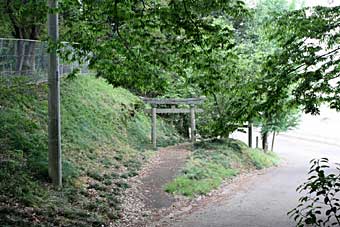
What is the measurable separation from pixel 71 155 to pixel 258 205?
559 centimetres

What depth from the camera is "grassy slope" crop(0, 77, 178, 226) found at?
8398mm

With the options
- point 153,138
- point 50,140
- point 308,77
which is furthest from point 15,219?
point 153,138

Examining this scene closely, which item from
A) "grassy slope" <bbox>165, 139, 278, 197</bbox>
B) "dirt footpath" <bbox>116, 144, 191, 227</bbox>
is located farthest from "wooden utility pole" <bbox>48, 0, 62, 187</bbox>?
"grassy slope" <bbox>165, 139, 278, 197</bbox>

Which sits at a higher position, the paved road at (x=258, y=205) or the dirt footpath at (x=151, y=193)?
the dirt footpath at (x=151, y=193)

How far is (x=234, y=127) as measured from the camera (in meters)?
7.75

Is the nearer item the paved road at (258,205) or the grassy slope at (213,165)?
the paved road at (258,205)

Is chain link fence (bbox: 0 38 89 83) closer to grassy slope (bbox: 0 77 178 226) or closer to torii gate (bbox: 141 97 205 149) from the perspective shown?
grassy slope (bbox: 0 77 178 226)

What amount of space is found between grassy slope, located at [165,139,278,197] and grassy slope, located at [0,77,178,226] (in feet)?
5.53

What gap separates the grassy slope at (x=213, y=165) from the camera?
13.1 m

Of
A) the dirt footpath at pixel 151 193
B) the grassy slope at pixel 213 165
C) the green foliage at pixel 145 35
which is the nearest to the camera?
the green foliage at pixel 145 35

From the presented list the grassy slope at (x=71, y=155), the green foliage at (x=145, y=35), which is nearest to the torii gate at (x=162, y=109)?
the grassy slope at (x=71, y=155)

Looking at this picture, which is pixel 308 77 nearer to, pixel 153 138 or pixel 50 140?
pixel 50 140

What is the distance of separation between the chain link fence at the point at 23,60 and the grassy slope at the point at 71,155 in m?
0.63

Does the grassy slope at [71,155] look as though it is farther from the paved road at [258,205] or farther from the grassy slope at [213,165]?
the paved road at [258,205]
